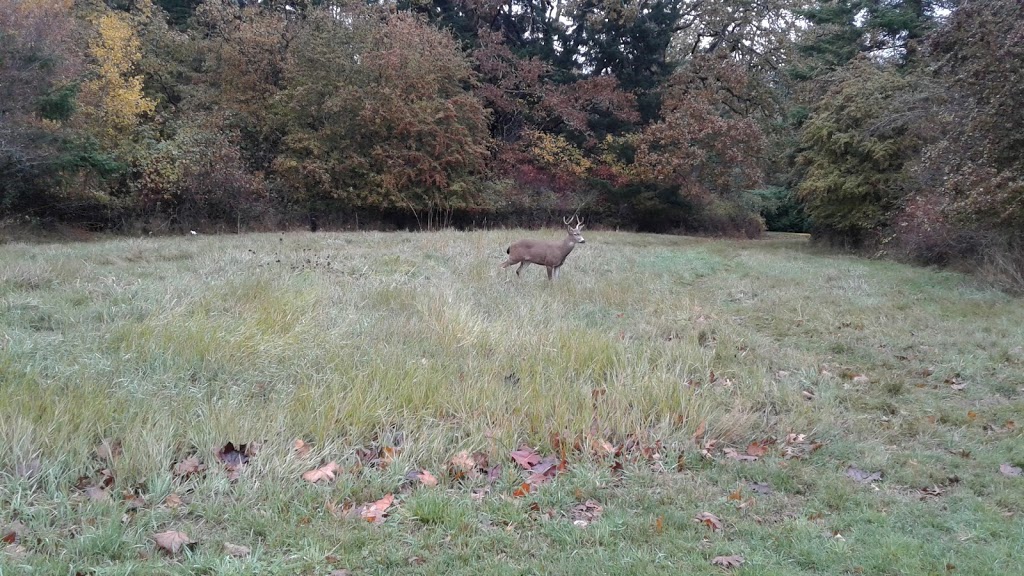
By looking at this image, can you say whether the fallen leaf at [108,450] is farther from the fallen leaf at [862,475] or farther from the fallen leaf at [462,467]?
the fallen leaf at [862,475]

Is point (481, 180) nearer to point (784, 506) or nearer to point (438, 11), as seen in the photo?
point (438, 11)

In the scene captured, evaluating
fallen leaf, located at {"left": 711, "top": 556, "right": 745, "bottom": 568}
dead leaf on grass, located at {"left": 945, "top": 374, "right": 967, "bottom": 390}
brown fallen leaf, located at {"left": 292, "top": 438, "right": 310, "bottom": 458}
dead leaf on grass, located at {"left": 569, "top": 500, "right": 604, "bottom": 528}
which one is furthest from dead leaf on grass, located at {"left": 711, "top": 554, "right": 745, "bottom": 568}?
dead leaf on grass, located at {"left": 945, "top": 374, "right": 967, "bottom": 390}

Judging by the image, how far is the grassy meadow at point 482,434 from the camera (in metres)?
3.74

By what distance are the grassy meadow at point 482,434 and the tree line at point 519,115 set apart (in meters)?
7.29

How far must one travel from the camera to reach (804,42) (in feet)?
104

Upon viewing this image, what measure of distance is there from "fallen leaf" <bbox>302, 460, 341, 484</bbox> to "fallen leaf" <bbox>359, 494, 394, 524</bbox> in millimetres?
426

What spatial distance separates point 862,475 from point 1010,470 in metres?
1.10

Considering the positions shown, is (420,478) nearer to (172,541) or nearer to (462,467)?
(462,467)

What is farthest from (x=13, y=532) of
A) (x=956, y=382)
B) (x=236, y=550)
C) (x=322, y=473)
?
(x=956, y=382)

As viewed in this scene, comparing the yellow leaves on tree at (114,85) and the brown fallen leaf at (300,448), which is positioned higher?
the yellow leaves on tree at (114,85)

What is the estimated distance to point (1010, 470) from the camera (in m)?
5.16

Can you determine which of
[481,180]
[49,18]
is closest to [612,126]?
[481,180]

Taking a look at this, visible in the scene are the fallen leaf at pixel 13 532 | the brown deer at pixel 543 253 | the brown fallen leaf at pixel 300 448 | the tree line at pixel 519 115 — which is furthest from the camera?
the tree line at pixel 519 115

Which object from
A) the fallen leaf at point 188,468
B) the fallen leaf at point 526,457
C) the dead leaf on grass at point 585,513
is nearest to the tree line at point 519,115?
the fallen leaf at point 526,457
